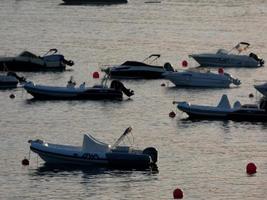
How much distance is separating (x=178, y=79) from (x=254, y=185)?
31.8 meters

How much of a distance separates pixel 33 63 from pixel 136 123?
76.4 ft

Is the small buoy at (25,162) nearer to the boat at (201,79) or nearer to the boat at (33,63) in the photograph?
the boat at (201,79)

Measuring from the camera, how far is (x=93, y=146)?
228 feet

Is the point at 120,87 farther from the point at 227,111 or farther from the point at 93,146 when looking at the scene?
the point at 93,146

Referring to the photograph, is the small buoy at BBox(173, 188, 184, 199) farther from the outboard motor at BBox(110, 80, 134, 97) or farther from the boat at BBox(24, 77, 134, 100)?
the outboard motor at BBox(110, 80, 134, 97)

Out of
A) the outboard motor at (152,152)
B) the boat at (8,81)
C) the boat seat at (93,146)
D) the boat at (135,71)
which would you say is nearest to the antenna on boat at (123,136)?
the boat seat at (93,146)

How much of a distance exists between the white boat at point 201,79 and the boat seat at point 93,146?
2907 cm

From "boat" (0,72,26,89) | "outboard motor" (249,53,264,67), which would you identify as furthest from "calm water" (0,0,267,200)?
"outboard motor" (249,53,264,67)

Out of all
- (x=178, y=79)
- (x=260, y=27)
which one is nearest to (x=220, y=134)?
(x=178, y=79)

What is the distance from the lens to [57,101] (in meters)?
91.5

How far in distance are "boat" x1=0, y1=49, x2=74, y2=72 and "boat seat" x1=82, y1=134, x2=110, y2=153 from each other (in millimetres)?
33819

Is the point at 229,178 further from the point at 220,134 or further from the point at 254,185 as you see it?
the point at 220,134

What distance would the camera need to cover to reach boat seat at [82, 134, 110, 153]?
6938cm

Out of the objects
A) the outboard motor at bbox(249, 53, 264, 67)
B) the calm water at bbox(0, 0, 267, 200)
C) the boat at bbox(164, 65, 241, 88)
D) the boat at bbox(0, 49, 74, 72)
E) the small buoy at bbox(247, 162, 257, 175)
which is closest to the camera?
the calm water at bbox(0, 0, 267, 200)
